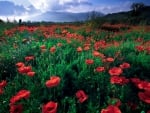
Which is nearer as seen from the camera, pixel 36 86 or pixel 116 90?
pixel 116 90

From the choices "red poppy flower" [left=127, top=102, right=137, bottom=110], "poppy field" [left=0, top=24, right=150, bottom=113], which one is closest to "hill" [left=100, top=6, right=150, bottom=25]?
"poppy field" [left=0, top=24, right=150, bottom=113]

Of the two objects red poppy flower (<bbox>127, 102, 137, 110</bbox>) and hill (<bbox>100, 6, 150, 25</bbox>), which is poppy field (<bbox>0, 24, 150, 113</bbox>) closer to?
red poppy flower (<bbox>127, 102, 137, 110</bbox>)

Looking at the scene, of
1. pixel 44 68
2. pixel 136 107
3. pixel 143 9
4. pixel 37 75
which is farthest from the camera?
pixel 143 9

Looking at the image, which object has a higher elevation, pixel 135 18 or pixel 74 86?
pixel 74 86

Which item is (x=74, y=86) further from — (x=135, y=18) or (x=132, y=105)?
(x=135, y=18)

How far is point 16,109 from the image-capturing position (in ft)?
12.6

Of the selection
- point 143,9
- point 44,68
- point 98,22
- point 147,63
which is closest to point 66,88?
point 44,68

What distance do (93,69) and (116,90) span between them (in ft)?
4.22

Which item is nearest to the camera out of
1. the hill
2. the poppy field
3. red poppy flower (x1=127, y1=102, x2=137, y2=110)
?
the poppy field

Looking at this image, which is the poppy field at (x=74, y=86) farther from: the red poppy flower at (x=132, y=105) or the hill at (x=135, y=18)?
the hill at (x=135, y=18)

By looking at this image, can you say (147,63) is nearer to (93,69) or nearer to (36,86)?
(93,69)

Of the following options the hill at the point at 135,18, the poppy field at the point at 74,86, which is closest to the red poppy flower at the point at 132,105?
the poppy field at the point at 74,86

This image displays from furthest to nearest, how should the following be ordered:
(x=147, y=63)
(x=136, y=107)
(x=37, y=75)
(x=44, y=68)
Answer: (x=147, y=63) → (x=44, y=68) → (x=37, y=75) → (x=136, y=107)

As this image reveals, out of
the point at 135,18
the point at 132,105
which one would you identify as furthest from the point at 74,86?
the point at 135,18
